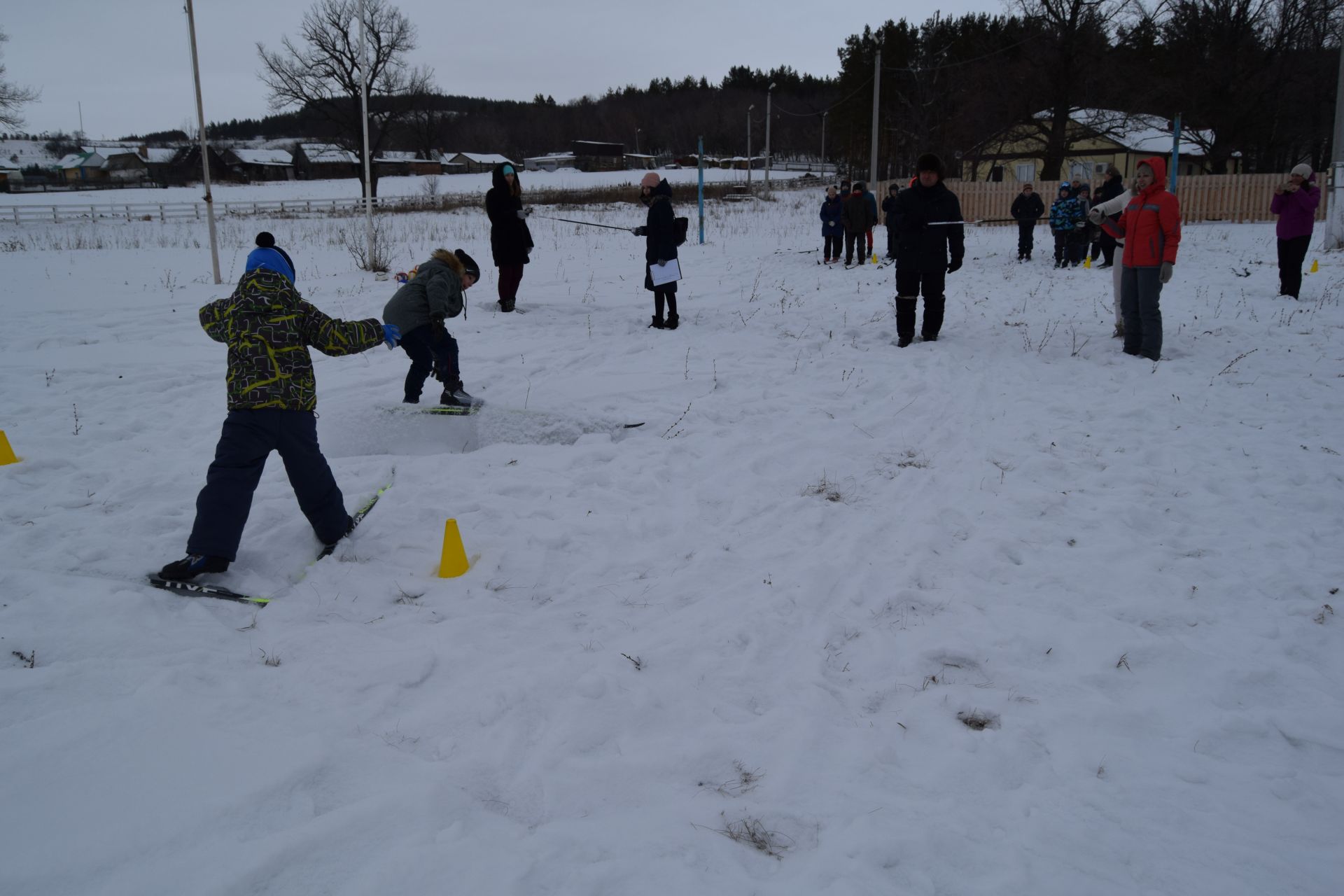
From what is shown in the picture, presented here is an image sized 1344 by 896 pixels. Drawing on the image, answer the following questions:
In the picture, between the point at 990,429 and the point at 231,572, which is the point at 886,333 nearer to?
the point at 990,429

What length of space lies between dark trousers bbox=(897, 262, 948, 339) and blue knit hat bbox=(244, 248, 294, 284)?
663 centimetres

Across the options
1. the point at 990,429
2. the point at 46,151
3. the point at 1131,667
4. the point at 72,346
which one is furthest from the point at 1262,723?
the point at 46,151

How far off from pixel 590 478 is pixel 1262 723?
393 centimetres

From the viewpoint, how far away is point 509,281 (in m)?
11.0

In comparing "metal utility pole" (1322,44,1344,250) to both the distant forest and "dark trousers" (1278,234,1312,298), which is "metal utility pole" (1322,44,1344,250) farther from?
the distant forest

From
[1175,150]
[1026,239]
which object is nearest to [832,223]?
[1026,239]

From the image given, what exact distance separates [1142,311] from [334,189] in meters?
66.1

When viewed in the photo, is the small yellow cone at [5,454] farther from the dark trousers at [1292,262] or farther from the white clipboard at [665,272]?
the dark trousers at [1292,262]

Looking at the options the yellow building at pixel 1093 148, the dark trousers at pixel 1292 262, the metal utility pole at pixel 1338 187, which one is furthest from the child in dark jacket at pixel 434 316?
the yellow building at pixel 1093 148

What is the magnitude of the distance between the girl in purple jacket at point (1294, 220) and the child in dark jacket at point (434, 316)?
10223 mm

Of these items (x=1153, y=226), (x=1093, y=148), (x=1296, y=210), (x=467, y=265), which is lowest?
(x=467, y=265)

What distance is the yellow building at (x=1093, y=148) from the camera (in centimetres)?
3372

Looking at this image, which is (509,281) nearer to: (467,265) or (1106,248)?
(467,265)

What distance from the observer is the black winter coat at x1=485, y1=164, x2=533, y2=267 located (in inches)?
416
